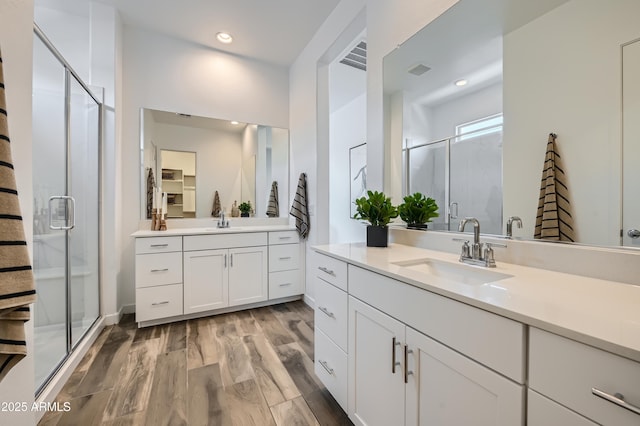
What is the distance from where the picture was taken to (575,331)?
1.72 ft

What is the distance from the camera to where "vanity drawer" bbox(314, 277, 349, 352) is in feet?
4.31

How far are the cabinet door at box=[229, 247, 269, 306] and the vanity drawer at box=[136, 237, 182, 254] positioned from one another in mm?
491

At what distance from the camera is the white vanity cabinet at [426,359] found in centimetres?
66

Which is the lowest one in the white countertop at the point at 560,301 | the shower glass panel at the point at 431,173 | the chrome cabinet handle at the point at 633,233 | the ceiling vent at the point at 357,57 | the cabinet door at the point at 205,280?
the cabinet door at the point at 205,280

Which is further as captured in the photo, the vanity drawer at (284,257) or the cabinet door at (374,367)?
the vanity drawer at (284,257)

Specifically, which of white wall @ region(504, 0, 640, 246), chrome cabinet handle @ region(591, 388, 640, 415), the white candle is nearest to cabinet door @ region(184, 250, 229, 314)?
the white candle

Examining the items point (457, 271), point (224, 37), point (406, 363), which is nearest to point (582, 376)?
point (406, 363)

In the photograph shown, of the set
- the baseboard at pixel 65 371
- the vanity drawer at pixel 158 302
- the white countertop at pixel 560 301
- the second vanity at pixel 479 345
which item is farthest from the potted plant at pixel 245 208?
the white countertop at pixel 560 301

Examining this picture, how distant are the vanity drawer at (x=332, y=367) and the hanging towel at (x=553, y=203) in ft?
3.44

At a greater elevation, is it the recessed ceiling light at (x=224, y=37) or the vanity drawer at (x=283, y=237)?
the recessed ceiling light at (x=224, y=37)

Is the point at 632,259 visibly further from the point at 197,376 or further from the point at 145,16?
the point at 145,16

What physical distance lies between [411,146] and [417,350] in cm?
125

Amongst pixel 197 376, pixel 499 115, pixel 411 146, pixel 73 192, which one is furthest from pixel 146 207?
pixel 499 115

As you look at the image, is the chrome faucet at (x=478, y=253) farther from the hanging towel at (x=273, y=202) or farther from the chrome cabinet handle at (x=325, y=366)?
the hanging towel at (x=273, y=202)
